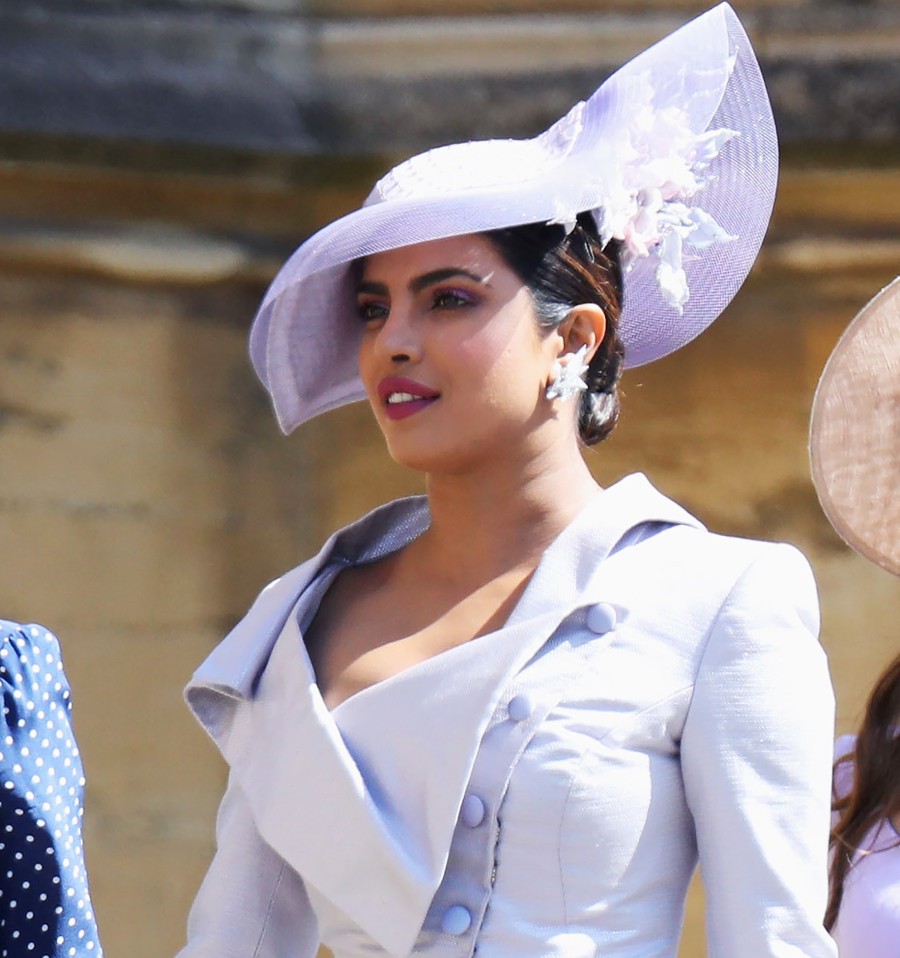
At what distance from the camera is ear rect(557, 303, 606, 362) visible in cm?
208

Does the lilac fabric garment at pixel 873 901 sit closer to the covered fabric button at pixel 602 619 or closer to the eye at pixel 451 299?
the covered fabric button at pixel 602 619

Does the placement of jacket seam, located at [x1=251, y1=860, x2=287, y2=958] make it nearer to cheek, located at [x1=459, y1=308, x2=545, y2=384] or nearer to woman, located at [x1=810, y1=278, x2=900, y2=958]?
cheek, located at [x1=459, y1=308, x2=545, y2=384]

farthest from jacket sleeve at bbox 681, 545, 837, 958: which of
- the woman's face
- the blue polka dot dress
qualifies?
the blue polka dot dress

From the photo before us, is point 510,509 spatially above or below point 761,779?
above

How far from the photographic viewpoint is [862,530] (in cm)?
238

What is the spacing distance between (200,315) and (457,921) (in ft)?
7.65

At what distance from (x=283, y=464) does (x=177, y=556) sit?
1.03ft

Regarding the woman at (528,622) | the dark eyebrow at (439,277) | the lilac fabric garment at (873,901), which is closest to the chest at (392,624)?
the woman at (528,622)

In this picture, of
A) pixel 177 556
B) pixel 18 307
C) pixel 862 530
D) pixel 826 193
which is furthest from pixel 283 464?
pixel 862 530

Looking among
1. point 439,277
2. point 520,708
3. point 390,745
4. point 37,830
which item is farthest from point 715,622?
point 37,830

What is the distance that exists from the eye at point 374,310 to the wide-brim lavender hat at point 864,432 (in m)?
0.59

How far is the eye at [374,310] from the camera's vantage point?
6.98 ft

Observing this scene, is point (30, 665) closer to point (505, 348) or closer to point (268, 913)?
point (268, 913)

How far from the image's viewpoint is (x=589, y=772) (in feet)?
6.11
